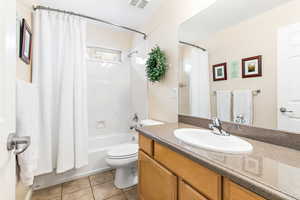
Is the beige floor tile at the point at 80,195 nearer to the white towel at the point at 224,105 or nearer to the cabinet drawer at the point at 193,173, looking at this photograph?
the cabinet drawer at the point at 193,173

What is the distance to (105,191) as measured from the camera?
1591mm

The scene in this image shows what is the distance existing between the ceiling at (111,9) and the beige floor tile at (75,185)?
2.28 metres

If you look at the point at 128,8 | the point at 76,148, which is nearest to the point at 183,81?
the point at 128,8

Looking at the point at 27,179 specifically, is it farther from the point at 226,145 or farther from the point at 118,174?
the point at 226,145

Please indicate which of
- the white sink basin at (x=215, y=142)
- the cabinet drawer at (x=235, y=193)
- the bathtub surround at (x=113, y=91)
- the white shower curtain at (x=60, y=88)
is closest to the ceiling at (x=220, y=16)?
the white sink basin at (x=215, y=142)

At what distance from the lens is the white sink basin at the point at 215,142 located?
708 mm

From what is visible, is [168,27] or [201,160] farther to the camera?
[168,27]

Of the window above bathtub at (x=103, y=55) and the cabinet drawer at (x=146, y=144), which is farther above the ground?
the window above bathtub at (x=103, y=55)

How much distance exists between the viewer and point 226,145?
34.7 inches

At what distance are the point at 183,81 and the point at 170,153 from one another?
0.91 m

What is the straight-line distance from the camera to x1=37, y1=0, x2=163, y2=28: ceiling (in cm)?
173

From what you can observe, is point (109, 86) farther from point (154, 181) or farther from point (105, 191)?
point (154, 181)

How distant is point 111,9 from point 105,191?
2.32m

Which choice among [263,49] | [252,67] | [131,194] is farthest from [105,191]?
[263,49]
